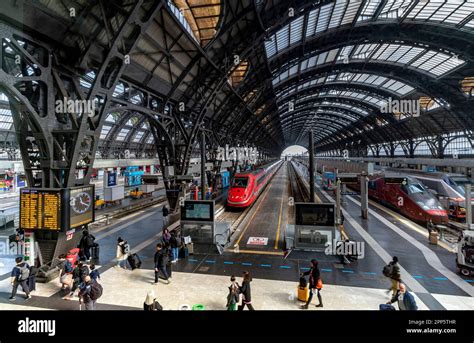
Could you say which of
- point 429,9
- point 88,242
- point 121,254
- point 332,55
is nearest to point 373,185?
point 429,9

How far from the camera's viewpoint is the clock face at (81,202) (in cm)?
955

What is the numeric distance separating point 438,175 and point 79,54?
28409 millimetres

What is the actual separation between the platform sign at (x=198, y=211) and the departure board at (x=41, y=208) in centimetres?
543

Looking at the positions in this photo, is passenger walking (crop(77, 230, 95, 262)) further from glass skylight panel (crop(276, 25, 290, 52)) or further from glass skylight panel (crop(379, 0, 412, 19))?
glass skylight panel (crop(379, 0, 412, 19))

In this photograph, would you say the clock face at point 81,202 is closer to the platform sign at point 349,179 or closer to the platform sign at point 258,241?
the platform sign at point 258,241

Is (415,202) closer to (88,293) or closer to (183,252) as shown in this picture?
(183,252)

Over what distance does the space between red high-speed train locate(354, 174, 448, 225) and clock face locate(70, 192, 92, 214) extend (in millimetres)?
17689

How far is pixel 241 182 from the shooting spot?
2148 centimetres

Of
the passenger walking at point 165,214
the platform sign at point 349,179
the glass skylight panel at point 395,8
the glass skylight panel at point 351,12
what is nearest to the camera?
the platform sign at point 349,179

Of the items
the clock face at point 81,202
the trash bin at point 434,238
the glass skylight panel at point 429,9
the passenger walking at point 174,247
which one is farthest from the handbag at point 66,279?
the glass skylight panel at point 429,9

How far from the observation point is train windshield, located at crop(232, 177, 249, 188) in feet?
69.8

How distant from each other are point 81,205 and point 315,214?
10.8m

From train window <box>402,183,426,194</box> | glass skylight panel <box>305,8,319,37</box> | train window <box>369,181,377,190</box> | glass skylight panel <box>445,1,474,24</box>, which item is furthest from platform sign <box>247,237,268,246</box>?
glass skylight panel <box>445,1,474,24</box>
